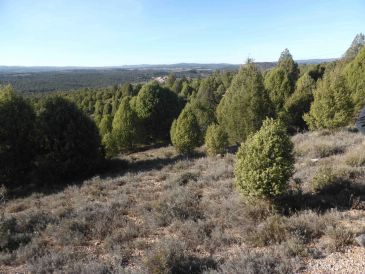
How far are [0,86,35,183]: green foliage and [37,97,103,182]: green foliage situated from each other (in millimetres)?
913

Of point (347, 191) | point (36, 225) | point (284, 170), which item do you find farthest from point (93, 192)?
point (347, 191)

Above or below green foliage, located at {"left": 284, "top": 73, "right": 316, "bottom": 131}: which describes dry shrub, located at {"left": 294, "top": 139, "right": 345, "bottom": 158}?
below

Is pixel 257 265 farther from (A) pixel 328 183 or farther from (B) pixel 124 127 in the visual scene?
(B) pixel 124 127

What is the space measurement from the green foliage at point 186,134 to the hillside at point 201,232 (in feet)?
39.4

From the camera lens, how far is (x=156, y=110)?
118ft

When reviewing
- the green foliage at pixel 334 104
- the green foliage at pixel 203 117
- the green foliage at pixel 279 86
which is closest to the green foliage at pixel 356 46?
the green foliage at pixel 279 86

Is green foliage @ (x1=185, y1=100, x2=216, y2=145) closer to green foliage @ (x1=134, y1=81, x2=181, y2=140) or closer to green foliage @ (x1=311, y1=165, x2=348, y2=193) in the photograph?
green foliage @ (x1=134, y1=81, x2=181, y2=140)

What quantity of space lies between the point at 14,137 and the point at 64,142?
2982mm

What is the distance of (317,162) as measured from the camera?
41.0 ft

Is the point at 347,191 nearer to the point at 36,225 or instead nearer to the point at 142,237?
the point at 142,237

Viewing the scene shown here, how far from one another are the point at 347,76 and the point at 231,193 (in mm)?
19892

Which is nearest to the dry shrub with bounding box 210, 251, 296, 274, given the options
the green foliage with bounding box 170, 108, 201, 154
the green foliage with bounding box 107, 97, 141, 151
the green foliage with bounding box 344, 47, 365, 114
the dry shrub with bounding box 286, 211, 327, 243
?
the dry shrub with bounding box 286, 211, 327, 243

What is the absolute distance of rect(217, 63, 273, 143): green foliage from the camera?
64.5ft

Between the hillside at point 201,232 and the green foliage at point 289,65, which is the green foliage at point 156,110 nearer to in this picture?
the green foliage at point 289,65
